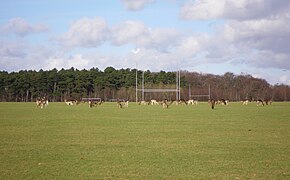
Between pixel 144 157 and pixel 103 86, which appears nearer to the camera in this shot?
pixel 144 157

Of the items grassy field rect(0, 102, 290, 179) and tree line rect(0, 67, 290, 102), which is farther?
tree line rect(0, 67, 290, 102)

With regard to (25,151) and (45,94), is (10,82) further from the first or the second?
(25,151)

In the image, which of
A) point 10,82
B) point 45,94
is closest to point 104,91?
point 45,94

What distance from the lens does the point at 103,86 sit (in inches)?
4759

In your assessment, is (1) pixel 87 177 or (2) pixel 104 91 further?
(2) pixel 104 91

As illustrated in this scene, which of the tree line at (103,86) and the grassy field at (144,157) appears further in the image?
the tree line at (103,86)

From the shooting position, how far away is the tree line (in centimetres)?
11719

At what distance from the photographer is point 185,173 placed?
29.5 ft

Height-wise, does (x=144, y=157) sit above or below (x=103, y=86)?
below

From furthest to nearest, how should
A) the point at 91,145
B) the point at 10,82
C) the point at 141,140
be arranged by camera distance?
the point at 10,82
the point at 141,140
the point at 91,145

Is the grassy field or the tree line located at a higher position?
the tree line

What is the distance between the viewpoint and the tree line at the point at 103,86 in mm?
117188

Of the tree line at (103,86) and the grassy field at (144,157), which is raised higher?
the tree line at (103,86)

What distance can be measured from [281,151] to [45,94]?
113 meters
